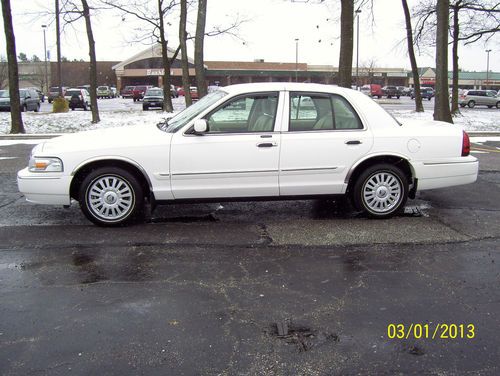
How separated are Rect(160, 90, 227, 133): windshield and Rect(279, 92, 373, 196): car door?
0.92m

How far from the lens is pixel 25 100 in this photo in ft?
99.5

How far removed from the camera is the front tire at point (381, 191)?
20.2ft

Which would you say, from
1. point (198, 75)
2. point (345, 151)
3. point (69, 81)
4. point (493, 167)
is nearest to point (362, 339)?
point (345, 151)

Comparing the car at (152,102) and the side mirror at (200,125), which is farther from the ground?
the car at (152,102)

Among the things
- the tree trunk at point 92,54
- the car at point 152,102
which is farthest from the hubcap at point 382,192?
the car at point 152,102

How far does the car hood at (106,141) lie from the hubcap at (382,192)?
8.15 ft

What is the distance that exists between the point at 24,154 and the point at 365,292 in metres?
10.5

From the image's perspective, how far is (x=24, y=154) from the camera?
40.1 ft

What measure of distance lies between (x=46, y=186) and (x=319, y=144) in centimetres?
319

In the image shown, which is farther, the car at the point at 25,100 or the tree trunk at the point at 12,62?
the car at the point at 25,100

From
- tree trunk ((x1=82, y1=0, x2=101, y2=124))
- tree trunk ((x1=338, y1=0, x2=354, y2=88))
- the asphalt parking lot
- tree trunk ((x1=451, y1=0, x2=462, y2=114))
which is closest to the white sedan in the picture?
the asphalt parking lot

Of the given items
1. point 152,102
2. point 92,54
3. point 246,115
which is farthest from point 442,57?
point 152,102

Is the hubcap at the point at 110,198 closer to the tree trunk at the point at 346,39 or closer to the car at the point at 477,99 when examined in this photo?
the tree trunk at the point at 346,39
